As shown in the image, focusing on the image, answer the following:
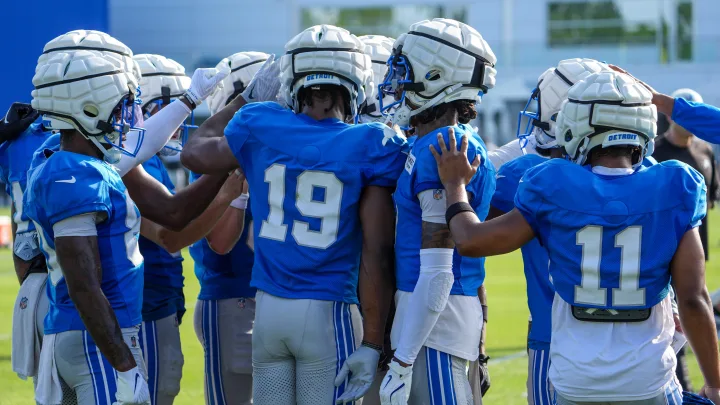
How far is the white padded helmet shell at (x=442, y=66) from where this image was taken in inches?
149

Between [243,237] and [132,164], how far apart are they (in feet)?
3.72

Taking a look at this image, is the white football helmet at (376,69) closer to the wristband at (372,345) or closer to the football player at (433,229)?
the football player at (433,229)

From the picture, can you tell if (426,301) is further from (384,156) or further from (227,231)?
(227,231)

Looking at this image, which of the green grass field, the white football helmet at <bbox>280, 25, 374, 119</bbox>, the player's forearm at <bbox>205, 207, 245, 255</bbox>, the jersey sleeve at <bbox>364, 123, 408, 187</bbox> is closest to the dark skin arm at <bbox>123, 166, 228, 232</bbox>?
the player's forearm at <bbox>205, 207, 245, 255</bbox>

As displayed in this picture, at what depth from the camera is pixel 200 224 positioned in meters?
4.59

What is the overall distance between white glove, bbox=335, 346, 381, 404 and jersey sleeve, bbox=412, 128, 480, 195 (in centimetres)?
63

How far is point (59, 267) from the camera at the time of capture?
12.4ft

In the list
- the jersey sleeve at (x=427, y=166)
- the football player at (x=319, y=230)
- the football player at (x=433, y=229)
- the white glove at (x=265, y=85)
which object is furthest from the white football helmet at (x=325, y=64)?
the jersey sleeve at (x=427, y=166)

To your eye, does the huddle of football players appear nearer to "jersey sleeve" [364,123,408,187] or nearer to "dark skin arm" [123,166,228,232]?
"jersey sleeve" [364,123,408,187]

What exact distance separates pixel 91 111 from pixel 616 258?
2035 millimetres

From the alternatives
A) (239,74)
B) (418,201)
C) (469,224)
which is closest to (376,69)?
(239,74)

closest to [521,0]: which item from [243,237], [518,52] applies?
[518,52]

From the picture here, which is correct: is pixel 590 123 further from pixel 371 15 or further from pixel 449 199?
pixel 371 15

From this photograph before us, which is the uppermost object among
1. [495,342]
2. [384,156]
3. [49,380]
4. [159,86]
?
[159,86]
